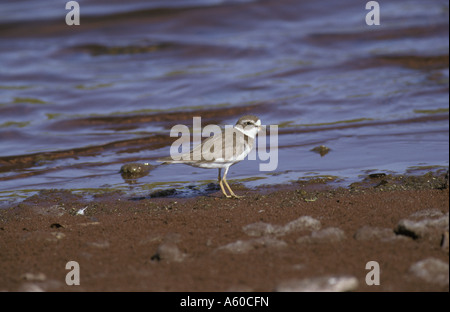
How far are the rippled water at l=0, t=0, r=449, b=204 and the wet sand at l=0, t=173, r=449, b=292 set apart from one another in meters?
1.81

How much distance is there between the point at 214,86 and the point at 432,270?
34.7 ft

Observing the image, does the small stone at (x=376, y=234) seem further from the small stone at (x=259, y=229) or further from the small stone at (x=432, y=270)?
the small stone at (x=259, y=229)

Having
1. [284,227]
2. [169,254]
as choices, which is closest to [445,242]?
[284,227]

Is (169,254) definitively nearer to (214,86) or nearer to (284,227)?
(284,227)

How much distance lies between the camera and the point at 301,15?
67.4 ft

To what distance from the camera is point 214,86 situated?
14.7 meters

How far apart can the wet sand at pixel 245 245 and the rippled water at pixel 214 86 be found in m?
1.81

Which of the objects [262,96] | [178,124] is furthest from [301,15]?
[178,124]

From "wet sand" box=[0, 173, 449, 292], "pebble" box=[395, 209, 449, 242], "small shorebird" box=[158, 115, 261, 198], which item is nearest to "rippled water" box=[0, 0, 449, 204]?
"small shorebird" box=[158, 115, 261, 198]

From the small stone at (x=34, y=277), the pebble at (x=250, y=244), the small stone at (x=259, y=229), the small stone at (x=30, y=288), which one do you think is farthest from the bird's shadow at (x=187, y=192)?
the small stone at (x=30, y=288)

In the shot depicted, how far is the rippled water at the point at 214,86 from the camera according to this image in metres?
9.51

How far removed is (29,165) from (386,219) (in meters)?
6.48

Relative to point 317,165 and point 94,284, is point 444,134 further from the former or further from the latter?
point 94,284

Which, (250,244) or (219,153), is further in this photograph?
(219,153)
